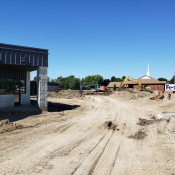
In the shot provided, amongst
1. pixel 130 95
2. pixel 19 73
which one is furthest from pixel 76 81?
pixel 19 73

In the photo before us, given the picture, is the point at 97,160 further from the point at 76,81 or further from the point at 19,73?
the point at 76,81

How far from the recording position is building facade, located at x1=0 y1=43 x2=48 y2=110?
15305mm

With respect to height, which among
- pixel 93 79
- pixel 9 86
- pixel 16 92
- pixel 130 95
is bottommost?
pixel 130 95

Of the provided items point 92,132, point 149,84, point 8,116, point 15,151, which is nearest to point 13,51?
point 8,116

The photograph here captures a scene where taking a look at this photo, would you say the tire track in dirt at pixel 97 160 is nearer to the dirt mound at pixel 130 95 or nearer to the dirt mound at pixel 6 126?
the dirt mound at pixel 6 126

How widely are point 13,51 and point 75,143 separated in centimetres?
965

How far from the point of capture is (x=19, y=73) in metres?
19.3

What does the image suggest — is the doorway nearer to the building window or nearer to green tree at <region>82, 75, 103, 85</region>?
the building window

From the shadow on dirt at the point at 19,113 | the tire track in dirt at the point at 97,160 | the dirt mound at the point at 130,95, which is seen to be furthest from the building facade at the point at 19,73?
the dirt mound at the point at 130,95

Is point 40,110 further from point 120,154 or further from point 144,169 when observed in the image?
point 144,169

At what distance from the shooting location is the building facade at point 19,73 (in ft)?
50.2

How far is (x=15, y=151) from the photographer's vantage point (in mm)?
7258

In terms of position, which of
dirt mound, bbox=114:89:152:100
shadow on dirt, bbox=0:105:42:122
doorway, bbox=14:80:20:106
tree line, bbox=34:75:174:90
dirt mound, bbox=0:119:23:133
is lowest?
dirt mound, bbox=0:119:23:133

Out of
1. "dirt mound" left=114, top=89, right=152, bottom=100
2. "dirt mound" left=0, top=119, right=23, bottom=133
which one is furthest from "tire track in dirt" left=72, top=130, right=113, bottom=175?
"dirt mound" left=114, top=89, right=152, bottom=100
